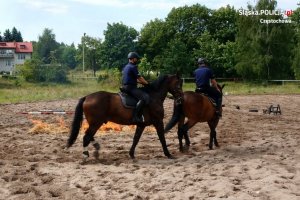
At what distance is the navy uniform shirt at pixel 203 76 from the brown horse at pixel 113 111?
130cm

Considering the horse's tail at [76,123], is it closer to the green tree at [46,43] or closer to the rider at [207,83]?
the rider at [207,83]

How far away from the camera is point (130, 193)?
7805 millimetres

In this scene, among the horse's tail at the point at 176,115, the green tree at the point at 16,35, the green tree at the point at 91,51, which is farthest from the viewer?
the green tree at the point at 16,35

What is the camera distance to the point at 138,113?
11172 mm

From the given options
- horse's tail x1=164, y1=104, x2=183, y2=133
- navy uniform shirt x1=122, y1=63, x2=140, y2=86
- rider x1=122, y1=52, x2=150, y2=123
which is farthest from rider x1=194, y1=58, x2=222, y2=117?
navy uniform shirt x1=122, y1=63, x2=140, y2=86

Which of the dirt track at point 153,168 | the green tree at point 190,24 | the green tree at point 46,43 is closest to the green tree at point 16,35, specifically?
the green tree at point 46,43

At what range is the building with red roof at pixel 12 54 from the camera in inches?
4040

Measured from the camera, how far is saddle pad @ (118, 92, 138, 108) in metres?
11.2

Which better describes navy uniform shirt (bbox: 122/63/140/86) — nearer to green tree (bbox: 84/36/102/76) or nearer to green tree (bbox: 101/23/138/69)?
green tree (bbox: 101/23/138/69)

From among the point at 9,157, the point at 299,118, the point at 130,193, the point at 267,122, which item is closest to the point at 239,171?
the point at 130,193

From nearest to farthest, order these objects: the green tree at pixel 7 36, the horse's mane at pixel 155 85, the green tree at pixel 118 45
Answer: the horse's mane at pixel 155 85
the green tree at pixel 118 45
the green tree at pixel 7 36

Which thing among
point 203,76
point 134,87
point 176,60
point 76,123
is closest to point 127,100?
point 134,87

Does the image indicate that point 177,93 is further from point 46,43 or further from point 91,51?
point 46,43

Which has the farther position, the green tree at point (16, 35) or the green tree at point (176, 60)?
the green tree at point (16, 35)
